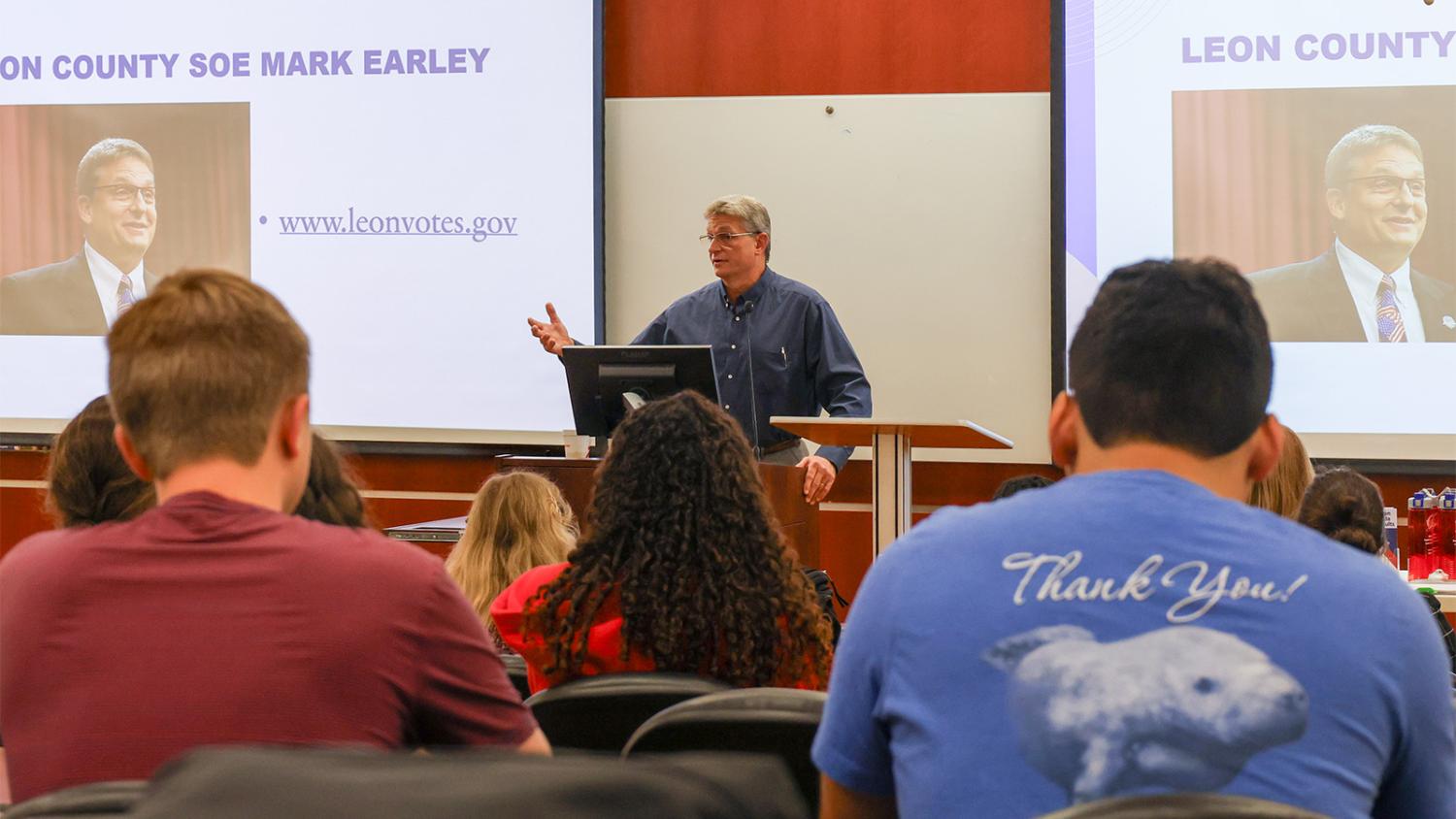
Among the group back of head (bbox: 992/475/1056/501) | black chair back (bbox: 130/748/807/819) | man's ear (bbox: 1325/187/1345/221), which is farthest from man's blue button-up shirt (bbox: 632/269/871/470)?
black chair back (bbox: 130/748/807/819)

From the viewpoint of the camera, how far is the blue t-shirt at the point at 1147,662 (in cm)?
111

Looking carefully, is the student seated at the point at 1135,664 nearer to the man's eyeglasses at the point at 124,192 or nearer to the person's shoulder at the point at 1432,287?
the person's shoulder at the point at 1432,287

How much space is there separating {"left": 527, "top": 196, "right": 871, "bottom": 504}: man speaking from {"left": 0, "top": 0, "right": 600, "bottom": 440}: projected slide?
2.54 feet

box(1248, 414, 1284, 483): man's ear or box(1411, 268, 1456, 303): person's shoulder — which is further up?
box(1411, 268, 1456, 303): person's shoulder

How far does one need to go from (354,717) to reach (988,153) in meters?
4.89

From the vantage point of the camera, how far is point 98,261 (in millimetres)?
6344

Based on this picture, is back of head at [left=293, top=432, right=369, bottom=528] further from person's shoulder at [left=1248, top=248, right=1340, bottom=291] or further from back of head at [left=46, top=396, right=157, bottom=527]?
person's shoulder at [left=1248, top=248, right=1340, bottom=291]

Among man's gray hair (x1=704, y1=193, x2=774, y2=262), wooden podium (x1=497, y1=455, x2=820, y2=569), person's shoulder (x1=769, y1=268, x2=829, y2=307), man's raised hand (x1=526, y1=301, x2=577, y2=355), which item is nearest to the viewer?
wooden podium (x1=497, y1=455, x2=820, y2=569)

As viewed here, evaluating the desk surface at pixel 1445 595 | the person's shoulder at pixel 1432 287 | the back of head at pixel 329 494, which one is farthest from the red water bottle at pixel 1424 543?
the back of head at pixel 329 494

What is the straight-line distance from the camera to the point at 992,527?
1208 mm

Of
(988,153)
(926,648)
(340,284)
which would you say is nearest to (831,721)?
(926,648)

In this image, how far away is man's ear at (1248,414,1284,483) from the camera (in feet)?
4.38

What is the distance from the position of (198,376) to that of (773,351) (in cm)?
391

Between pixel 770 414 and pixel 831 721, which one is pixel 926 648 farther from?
pixel 770 414
